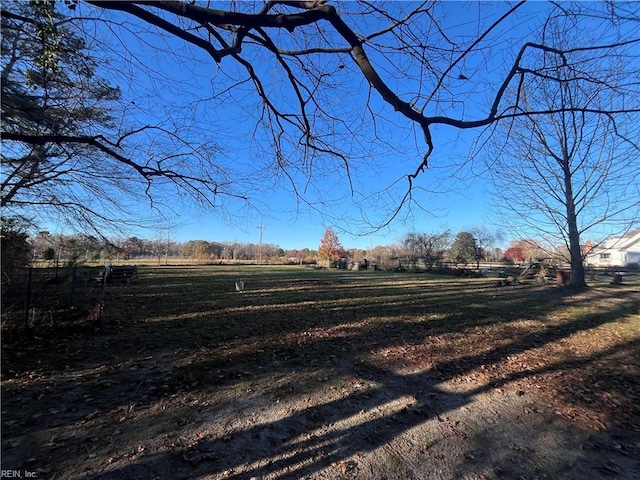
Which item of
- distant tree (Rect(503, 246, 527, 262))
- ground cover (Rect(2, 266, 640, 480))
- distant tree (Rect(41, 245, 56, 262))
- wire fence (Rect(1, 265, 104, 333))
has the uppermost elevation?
distant tree (Rect(503, 246, 527, 262))

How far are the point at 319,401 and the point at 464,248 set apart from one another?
42917 mm

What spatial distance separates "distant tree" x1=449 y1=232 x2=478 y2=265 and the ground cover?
31.0 meters

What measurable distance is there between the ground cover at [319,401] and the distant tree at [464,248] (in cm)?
3103

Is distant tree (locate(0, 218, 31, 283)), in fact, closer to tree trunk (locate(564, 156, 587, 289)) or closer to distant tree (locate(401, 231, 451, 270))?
tree trunk (locate(564, 156, 587, 289))

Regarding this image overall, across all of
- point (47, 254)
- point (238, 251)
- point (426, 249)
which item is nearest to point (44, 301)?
point (47, 254)

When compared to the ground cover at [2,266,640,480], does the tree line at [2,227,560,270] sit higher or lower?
higher

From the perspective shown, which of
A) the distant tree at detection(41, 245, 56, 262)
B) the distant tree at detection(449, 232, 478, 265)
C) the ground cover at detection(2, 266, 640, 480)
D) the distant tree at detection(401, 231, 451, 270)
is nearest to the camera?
the ground cover at detection(2, 266, 640, 480)

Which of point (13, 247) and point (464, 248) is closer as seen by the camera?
point (13, 247)

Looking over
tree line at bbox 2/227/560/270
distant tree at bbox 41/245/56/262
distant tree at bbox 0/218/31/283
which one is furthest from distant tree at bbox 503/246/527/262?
distant tree at bbox 0/218/31/283

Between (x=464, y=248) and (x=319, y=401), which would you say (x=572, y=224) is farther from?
(x=464, y=248)

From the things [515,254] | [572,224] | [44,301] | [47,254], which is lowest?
[44,301]

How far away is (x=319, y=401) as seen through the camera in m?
3.60

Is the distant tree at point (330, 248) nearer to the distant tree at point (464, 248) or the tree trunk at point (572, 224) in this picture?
the distant tree at point (464, 248)

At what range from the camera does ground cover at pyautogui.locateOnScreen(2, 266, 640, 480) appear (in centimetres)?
254
